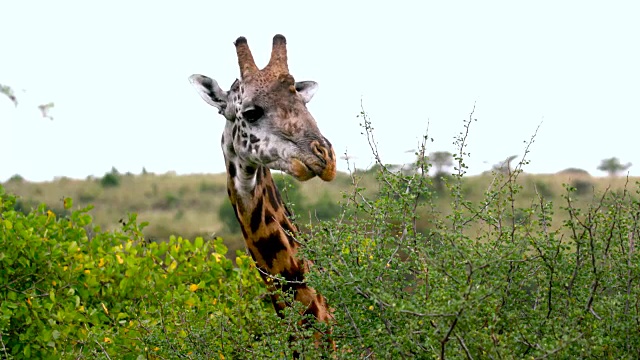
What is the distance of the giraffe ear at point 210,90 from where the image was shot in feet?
21.4

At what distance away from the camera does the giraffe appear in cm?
585

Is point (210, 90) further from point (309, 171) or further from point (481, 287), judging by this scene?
point (481, 287)

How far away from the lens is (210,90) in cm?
656

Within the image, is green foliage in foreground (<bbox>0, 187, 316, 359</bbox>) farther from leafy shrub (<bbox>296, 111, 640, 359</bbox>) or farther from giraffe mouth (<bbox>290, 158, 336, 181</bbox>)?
leafy shrub (<bbox>296, 111, 640, 359</bbox>)

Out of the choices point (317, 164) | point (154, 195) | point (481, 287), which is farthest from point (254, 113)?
point (154, 195)

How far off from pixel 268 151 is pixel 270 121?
0.22 m

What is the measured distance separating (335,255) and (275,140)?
41.8 inches

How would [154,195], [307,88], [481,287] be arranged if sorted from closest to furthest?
[481,287] → [307,88] → [154,195]

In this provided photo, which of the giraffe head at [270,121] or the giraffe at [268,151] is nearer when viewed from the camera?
the giraffe head at [270,121]

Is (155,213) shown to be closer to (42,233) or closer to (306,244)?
(42,233)

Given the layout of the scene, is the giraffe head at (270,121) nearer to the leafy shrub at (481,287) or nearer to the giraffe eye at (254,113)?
the giraffe eye at (254,113)

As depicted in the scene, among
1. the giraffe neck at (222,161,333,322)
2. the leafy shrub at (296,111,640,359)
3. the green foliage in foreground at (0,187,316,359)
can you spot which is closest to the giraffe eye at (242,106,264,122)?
the giraffe neck at (222,161,333,322)

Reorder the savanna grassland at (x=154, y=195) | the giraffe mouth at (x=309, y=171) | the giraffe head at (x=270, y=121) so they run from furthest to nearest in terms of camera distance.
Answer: the savanna grassland at (x=154, y=195) < the giraffe head at (x=270, y=121) < the giraffe mouth at (x=309, y=171)

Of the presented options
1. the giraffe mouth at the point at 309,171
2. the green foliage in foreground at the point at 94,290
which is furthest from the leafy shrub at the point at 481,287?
the green foliage in foreground at the point at 94,290
